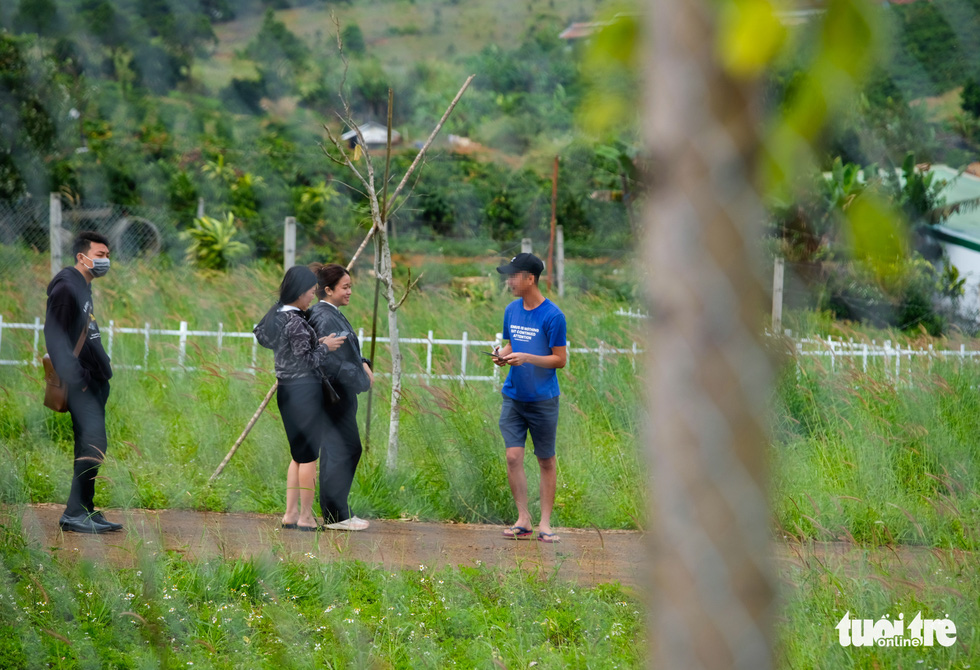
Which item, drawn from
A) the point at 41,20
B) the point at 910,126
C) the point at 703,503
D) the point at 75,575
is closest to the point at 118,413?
the point at 75,575

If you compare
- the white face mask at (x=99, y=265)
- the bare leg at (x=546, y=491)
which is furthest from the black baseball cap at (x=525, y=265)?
the white face mask at (x=99, y=265)

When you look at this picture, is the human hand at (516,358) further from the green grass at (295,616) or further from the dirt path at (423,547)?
the green grass at (295,616)

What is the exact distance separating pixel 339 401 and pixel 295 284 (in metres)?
0.74

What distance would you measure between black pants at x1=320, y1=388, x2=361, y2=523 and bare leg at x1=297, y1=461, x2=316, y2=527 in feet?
0.33

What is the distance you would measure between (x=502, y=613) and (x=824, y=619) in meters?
1.34

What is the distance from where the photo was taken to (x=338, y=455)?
221 inches

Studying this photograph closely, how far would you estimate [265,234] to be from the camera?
65.1 ft

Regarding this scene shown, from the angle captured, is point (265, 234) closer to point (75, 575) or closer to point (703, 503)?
point (75, 575)

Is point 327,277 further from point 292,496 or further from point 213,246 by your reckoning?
point 213,246

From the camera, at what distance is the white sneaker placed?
18.2ft

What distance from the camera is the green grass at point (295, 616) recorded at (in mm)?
3676

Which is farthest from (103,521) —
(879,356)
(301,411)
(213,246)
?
(213,246)

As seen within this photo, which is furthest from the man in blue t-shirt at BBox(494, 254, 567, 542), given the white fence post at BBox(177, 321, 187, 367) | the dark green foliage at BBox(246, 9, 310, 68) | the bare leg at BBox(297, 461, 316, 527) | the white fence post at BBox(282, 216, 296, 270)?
the dark green foliage at BBox(246, 9, 310, 68)

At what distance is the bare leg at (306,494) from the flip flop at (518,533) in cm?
114
